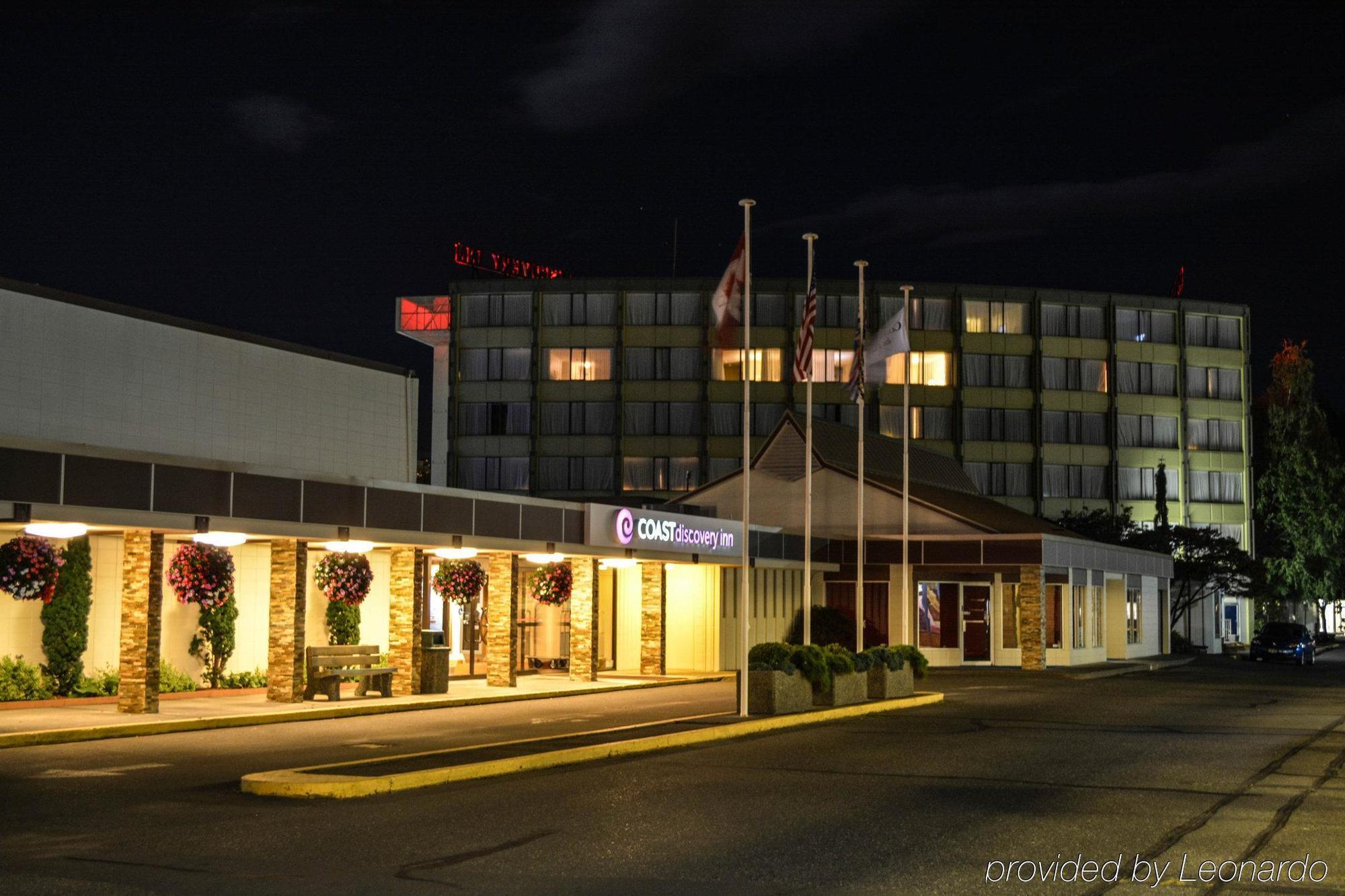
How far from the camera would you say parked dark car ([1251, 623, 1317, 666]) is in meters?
57.4

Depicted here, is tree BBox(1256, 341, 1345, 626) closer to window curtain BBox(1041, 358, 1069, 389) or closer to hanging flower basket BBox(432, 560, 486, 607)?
window curtain BBox(1041, 358, 1069, 389)

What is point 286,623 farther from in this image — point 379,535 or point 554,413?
point 554,413

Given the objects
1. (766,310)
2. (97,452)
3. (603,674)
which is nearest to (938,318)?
(766,310)

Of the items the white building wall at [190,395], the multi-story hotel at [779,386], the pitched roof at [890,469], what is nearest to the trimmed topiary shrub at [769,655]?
the white building wall at [190,395]

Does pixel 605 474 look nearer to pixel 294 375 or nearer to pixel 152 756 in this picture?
pixel 294 375

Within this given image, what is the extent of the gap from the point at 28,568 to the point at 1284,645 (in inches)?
1907

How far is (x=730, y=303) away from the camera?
25734 mm

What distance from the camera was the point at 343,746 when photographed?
20219mm

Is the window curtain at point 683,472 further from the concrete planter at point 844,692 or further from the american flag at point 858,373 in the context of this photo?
the concrete planter at point 844,692

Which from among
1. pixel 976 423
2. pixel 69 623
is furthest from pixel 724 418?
pixel 69 623

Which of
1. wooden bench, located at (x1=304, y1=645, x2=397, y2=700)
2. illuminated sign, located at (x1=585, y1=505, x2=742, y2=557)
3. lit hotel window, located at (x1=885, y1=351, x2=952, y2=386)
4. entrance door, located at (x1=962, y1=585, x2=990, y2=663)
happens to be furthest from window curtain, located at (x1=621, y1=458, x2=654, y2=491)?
wooden bench, located at (x1=304, y1=645, x2=397, y2=700)

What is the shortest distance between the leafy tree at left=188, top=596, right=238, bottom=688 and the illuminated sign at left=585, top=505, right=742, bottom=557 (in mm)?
8906

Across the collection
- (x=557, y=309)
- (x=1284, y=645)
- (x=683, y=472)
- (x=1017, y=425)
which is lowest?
(x=1284, y=645)

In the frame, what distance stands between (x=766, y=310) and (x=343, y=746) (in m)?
71.2
